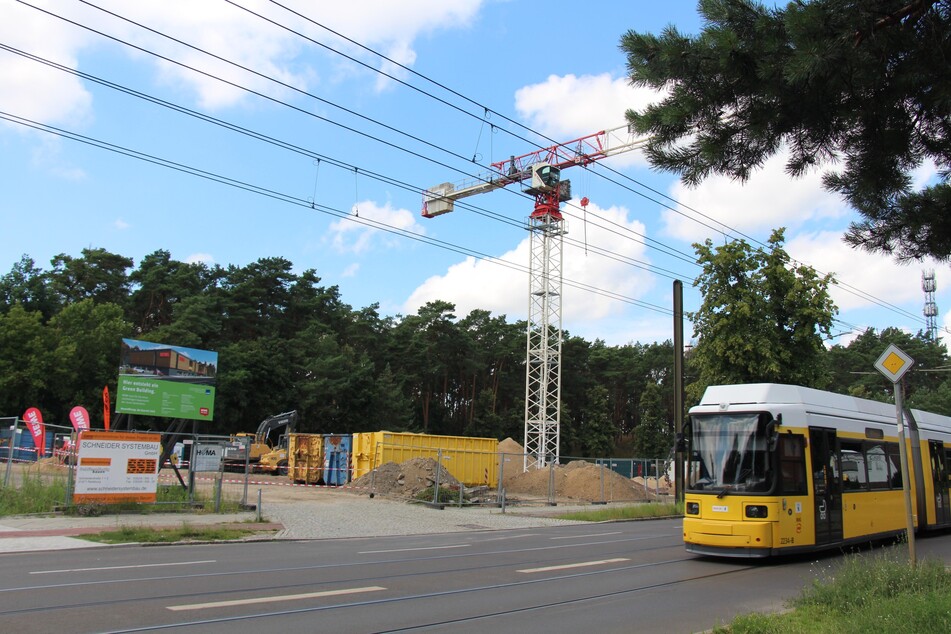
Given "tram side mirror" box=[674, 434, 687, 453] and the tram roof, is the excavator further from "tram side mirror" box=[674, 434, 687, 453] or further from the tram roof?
the tram roof

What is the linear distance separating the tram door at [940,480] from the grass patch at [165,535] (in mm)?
16903

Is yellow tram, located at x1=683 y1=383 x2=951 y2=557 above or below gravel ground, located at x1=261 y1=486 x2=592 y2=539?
above

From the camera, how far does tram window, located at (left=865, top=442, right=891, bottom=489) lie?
1534cm

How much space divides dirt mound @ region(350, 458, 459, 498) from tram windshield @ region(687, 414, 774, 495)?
16705 mm

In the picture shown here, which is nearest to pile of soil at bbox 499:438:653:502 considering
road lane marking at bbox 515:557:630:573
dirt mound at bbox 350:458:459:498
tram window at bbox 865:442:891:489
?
dirt mound at bbox 350:458:459:498

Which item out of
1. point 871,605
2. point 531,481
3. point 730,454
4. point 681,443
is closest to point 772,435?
point 730,454

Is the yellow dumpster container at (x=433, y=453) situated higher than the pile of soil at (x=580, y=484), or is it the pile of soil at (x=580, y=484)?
the yellow dumpster container at (x=433, y=453)

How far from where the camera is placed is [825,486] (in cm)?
1380

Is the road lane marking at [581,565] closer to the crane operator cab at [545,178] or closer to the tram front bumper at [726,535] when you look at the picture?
the tram front bumper at [726,535]

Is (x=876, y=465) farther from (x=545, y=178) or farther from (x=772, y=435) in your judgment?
(x=545, y=178)

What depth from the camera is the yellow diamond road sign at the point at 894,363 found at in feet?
34.5

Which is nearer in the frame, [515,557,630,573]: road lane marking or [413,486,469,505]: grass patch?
[515,557,630,573]: road lane marking

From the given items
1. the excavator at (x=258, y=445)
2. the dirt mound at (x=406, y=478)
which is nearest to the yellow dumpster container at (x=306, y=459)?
the excavator at (x=258, y=445)

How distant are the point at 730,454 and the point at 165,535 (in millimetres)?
11563
